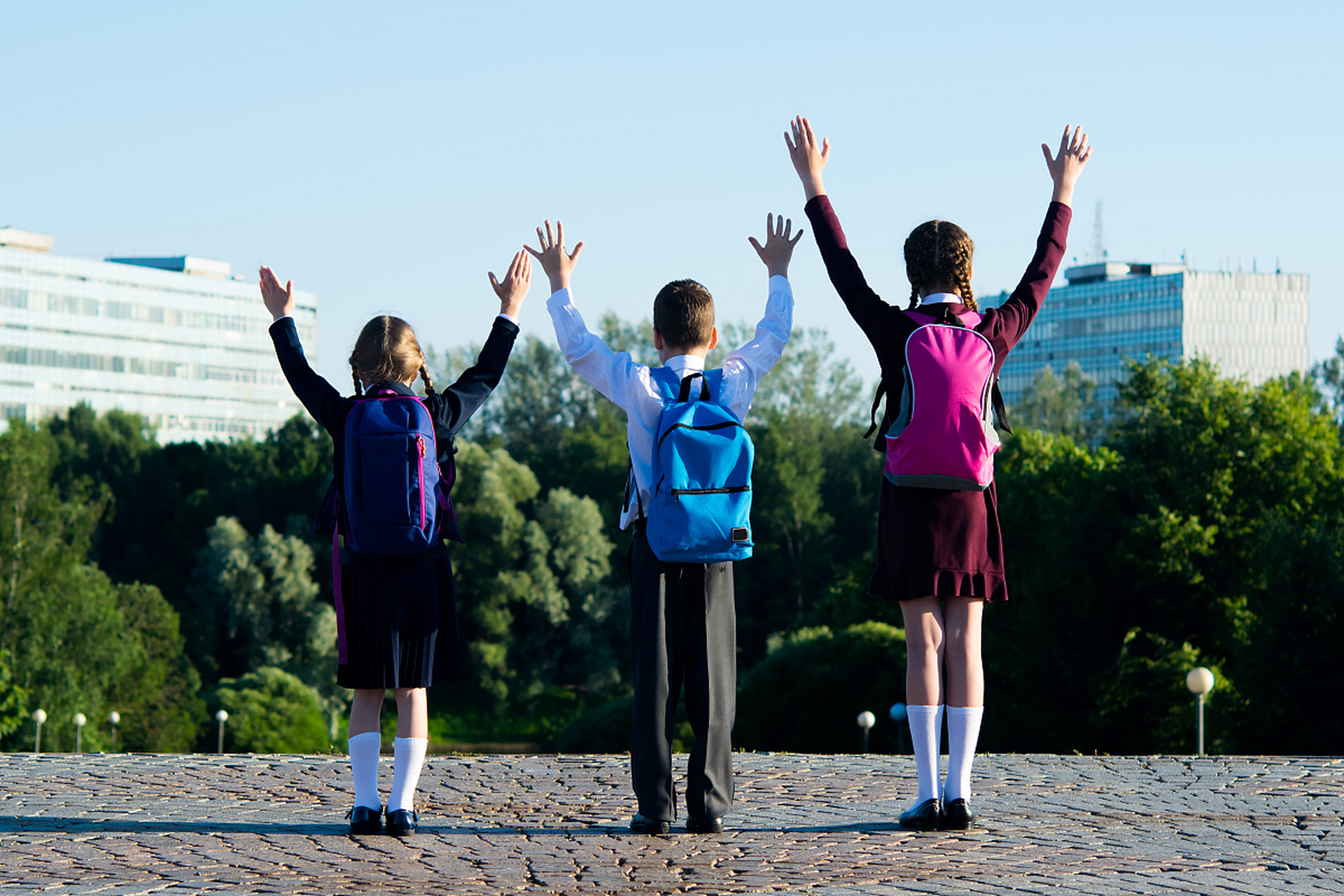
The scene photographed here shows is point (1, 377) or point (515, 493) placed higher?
point (1, 377)

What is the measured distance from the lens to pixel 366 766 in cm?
640

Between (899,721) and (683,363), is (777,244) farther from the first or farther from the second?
(899,721)

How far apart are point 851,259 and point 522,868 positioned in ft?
9.17

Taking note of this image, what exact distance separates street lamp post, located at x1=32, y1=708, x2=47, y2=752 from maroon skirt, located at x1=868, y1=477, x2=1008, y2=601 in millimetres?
39653

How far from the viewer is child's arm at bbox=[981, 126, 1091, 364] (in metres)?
6.47

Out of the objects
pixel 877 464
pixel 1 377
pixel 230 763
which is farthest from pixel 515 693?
pixel 1 377

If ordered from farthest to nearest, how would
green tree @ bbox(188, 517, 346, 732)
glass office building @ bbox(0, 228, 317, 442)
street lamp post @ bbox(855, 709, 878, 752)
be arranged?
glass office building @ bbox(0, 228, 317, 442), green tree @ bbox(188, 517, 346, 732), street lamp post @ bbox(855, 709, 878, 752)

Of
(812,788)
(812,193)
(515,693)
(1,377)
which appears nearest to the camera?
(812,193)

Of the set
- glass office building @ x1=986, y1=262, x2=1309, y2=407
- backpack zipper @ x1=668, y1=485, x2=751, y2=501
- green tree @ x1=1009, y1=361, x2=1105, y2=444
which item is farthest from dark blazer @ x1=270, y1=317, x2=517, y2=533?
glass office building @ x1=986, y1=262, x2=1309, y2=407

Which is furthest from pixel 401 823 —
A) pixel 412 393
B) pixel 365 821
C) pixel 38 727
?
pixel 38 727

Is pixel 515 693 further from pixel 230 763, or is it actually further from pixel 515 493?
pixel 230 763

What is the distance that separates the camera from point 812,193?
6.73 m

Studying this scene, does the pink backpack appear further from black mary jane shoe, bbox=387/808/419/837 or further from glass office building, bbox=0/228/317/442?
glass office building, bbox=0/228/317/442

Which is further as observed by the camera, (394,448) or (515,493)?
(515,493)
